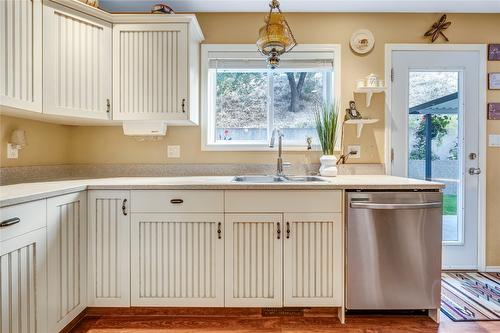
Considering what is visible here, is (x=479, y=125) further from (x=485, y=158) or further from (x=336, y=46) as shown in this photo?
(x=336, y=46)

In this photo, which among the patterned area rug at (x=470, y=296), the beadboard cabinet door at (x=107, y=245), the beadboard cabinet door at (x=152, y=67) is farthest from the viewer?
the beadboard cabinet door at (x=152, y=67)

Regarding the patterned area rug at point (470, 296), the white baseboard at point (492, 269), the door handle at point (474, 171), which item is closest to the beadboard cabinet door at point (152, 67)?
the patterned area rug at point (470, 296)

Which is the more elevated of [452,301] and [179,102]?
[179,102]

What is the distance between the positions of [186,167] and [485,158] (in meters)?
2.74

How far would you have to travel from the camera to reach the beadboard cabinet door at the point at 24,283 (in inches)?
50.4

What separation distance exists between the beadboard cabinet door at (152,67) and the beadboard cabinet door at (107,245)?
74 centimetres

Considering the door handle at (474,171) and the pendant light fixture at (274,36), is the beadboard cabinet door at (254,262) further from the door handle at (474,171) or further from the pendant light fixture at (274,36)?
the door handle at (474,171)

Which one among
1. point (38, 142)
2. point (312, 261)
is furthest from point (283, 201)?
point (38, 142)

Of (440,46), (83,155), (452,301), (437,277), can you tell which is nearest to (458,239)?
(452,301)

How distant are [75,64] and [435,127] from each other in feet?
10.0

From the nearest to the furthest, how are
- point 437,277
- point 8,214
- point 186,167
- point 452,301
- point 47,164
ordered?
point 8,214, point 437,277, point 452,301, point 47,164, point 186,167

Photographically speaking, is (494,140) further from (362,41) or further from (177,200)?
(177,200)

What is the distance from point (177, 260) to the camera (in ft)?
6.19

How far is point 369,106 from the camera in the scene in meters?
2.59
